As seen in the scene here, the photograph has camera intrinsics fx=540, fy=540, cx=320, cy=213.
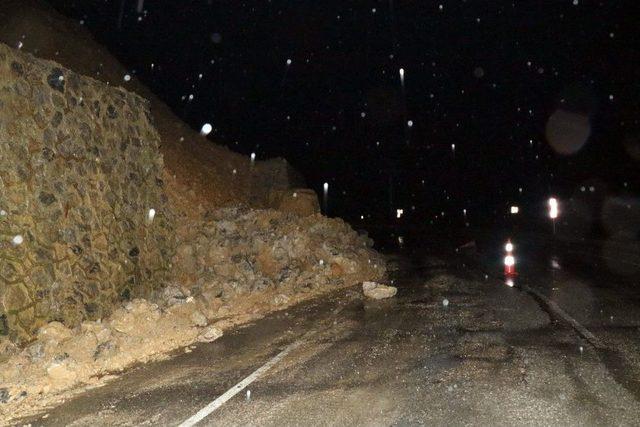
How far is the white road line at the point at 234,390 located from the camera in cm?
568

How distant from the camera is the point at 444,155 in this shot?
108 m

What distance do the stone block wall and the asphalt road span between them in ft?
9.17

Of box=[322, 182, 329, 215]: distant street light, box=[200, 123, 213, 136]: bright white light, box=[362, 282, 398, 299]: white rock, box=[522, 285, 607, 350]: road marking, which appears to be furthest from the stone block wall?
box=[322, 182, 329, 215]: distant street light

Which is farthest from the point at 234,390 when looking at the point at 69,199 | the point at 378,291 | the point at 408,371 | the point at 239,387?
the point at 378,291

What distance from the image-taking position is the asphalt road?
5.61 m

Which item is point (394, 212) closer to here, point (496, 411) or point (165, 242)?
point (165, 242)

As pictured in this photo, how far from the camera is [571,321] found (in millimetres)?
9773

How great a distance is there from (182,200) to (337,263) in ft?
17.7

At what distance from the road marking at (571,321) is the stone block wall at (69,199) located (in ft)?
Result: 29.0

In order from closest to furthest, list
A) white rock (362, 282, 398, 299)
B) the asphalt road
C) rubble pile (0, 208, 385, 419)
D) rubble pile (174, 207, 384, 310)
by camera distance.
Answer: the asphalt road < rubble pile (0, 208, 385, 419) < white rock (362, 282, 398, 299) < rubble pile (174, 207, 384, 310)

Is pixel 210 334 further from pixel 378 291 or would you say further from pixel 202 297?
pixel 378 291

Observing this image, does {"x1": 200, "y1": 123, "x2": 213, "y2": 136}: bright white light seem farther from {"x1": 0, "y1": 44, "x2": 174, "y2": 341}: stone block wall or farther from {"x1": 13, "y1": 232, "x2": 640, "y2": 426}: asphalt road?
{"x1": 13, "y1": 232, "x2": 640, "y2": 426}: asphalt road

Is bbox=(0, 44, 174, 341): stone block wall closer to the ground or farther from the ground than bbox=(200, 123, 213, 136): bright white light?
closer to the ground

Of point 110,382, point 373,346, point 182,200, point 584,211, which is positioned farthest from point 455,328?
point 584,211
